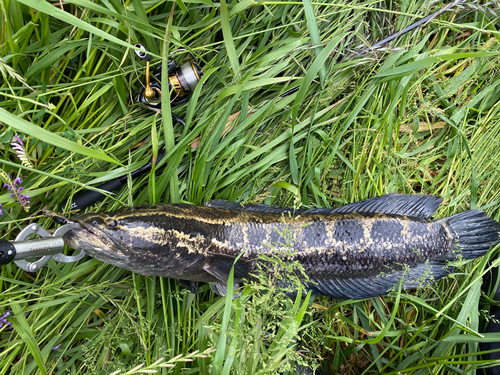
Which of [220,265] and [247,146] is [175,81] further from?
[220,265]

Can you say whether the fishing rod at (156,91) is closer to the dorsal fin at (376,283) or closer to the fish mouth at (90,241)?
the fish mouth at (90,241)

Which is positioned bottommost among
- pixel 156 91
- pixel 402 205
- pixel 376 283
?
pixel 376 283

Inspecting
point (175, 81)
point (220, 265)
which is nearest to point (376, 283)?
point (220, 265)

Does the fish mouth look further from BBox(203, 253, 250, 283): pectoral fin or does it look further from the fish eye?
BBox(203, 253, 250, 283): pectoral fin

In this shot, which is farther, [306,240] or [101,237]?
[306,240]

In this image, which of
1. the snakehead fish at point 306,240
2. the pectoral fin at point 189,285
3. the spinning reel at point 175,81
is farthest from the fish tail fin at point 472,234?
the spinning reel at point 175,81

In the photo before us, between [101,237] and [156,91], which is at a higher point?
[156,91]
